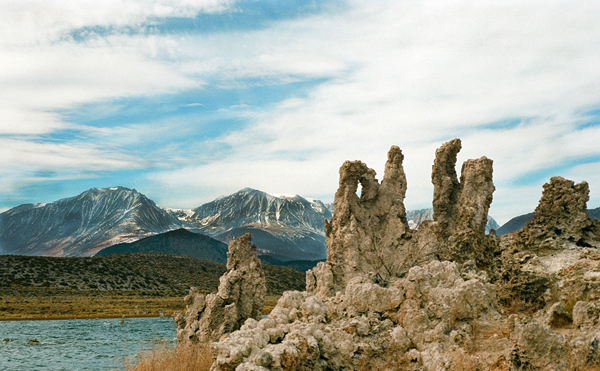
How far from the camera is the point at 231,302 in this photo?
57.3 ft

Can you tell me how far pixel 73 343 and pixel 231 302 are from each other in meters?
29.8

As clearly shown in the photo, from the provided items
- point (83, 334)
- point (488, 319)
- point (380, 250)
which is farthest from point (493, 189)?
point (83, 334)

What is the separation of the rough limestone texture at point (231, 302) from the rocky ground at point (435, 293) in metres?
0.07

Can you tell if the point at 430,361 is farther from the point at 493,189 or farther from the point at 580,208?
the point at 580,208

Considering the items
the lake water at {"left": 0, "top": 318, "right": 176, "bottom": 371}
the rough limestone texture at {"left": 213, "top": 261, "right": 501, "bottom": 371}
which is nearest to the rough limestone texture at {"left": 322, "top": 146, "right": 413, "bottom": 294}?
the rough limestone texture at {"left": 213, "top": 261, "right": 501, "bottom": 371}

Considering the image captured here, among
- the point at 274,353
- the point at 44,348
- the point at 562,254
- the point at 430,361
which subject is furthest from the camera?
the point at 44,348

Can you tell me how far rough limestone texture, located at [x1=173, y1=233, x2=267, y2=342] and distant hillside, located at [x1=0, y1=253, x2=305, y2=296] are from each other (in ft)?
253

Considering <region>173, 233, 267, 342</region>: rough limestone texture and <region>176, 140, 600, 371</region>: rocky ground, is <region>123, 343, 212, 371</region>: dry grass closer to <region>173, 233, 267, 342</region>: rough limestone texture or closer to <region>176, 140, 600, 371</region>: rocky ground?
<region>176, 140, 600, 371</region>: rocky ground

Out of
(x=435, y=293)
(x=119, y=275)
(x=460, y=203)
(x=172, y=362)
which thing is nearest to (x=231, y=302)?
(x=172, y=362)

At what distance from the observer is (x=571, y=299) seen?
1251 cm

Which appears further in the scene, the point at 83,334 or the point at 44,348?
the point at 83,334

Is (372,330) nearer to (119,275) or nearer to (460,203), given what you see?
(460,203)

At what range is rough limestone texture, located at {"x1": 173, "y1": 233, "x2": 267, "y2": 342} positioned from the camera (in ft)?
55.4

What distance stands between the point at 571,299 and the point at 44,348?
38131mm
